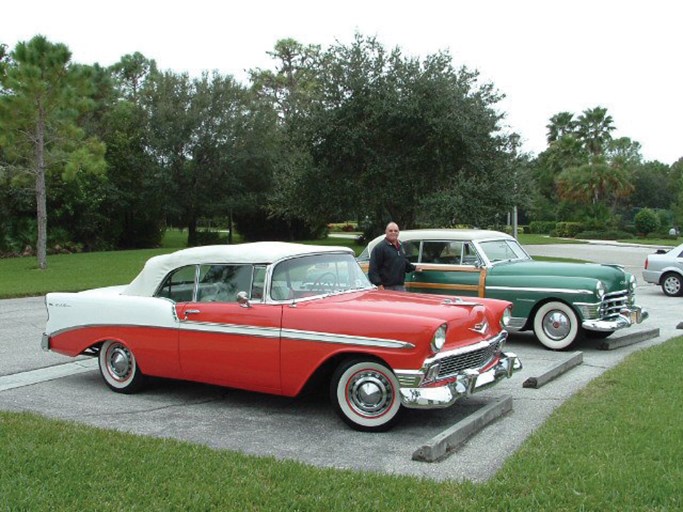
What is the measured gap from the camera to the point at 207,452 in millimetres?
4895

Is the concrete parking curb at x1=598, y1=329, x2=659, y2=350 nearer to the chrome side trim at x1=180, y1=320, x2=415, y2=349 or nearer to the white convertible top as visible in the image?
the white convertible top

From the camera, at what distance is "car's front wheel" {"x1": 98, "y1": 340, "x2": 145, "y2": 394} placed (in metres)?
6.99

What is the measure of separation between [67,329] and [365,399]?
3489mm

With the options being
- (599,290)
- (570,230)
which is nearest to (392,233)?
(599,290)

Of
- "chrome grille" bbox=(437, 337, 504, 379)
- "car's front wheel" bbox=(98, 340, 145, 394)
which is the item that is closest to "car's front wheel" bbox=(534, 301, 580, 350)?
"chrome grille" bbox=(437, 337, 504, 379)

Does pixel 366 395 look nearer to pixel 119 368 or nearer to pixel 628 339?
pixel 119 368

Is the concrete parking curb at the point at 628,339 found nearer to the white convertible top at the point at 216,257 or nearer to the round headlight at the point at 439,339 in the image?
the white convertible top at the point at 216,257

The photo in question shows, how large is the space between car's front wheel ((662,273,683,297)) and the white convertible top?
39.7 feet

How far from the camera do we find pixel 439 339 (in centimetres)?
561

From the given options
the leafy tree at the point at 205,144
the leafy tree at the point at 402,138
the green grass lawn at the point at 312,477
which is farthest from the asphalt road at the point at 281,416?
the leafy tree at the point at 205,144

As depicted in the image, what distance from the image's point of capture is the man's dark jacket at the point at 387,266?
9.62m

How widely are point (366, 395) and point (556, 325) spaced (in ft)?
15.5

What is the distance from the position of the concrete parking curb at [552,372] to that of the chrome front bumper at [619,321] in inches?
36.7

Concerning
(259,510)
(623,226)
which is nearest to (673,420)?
(259,510)
